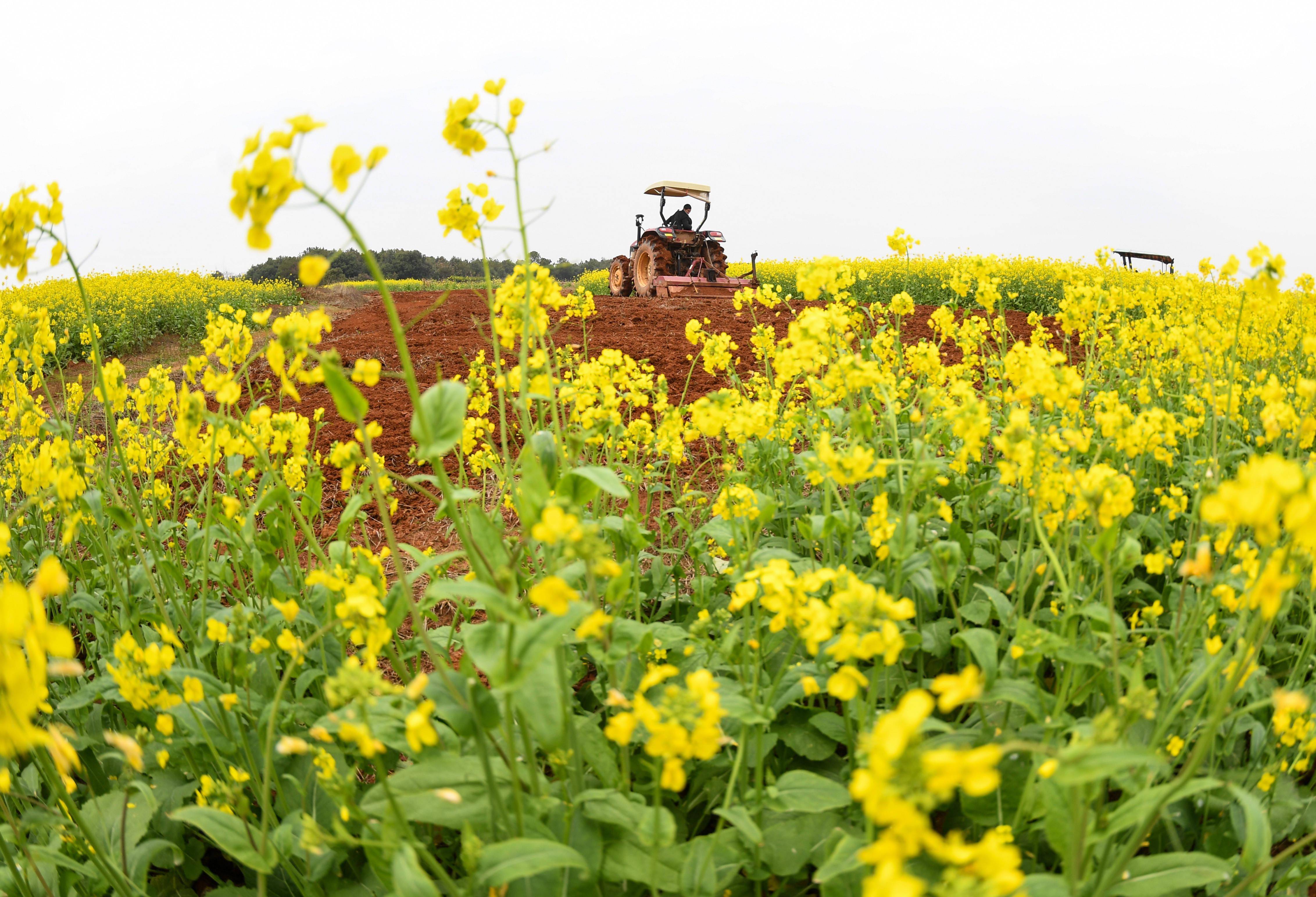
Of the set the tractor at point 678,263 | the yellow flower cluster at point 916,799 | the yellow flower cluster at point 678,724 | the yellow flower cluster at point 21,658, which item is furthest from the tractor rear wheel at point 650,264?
the yellow flower cluster at point 916,799

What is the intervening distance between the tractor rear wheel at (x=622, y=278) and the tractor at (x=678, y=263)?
2cm

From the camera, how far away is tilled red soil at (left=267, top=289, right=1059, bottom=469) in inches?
268

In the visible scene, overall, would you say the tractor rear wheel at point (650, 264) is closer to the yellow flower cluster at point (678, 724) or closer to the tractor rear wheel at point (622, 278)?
the tractor rear wheel at point (622, 278)

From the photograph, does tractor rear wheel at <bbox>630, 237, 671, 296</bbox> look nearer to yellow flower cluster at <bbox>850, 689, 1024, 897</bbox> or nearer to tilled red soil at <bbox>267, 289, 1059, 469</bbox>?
tilled red soil at <bbox>267, 289, 1059, 469</bbox>

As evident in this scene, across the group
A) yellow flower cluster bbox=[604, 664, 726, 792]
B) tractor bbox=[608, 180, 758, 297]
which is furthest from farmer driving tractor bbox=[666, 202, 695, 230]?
yellow flower cluster bbox=[604, 664, 726, 792]

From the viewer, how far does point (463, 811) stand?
1.45 meters

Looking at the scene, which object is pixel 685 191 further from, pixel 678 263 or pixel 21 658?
pixel 21 658


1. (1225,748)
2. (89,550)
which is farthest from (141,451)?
(1225,748)

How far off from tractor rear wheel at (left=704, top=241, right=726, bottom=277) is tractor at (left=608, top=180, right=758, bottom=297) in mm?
13

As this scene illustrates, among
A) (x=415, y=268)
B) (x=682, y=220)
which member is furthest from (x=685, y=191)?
(x=415, y=268)

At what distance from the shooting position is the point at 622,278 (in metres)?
18.4

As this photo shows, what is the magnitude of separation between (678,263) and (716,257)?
3.01 feet

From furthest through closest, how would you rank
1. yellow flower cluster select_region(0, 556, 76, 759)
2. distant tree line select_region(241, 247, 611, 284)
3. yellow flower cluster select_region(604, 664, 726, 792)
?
distant tree line select_region(241, 247, 611, 284), yellow flower cluster select_region(604, 664, 726, 792), yellow flower cluster select_region(0, 556, 76, 759)

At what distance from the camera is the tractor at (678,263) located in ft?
49.3
